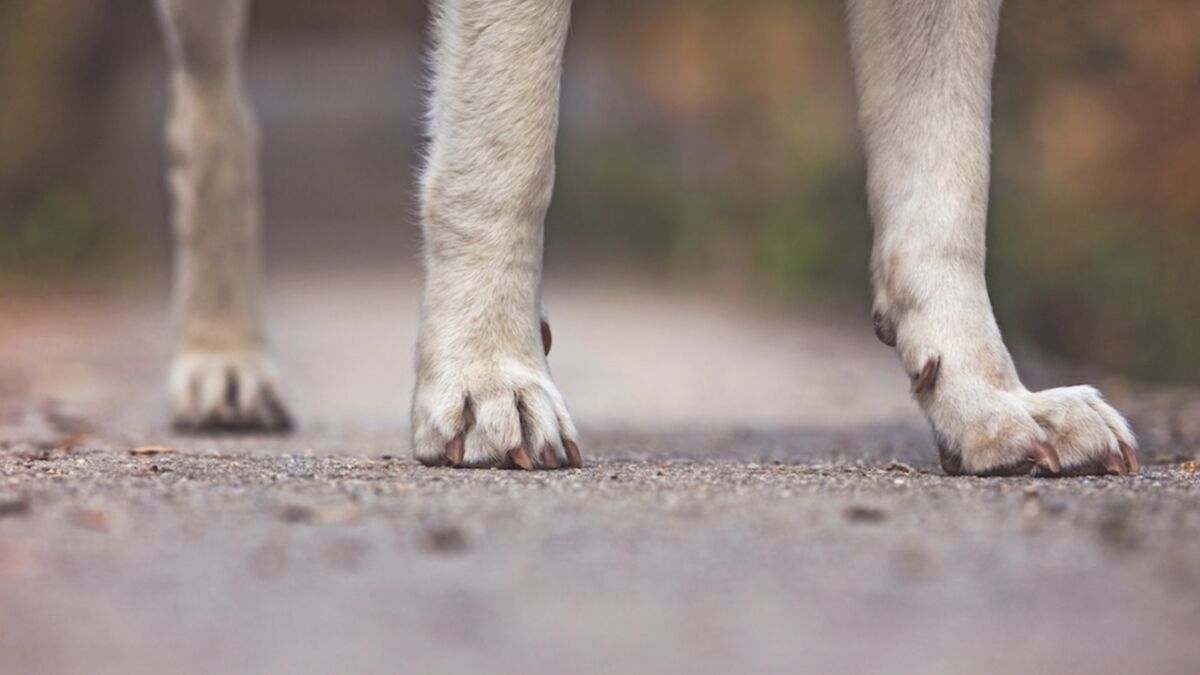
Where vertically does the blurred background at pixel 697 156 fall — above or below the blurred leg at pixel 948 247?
below

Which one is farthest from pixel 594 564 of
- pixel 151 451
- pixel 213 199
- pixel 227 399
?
pixel 213 199

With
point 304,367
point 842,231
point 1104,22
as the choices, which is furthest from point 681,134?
point 304,367

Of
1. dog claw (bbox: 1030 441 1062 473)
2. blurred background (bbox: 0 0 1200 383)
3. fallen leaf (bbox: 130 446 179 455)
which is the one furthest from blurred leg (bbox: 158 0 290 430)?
dog claw (bbox: 1030 441 1062 473)

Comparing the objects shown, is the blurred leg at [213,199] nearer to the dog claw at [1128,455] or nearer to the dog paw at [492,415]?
the dog paw at [492,415]

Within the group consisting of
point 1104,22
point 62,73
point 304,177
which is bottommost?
point 304,177

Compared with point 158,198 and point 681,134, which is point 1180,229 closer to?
point 681,134

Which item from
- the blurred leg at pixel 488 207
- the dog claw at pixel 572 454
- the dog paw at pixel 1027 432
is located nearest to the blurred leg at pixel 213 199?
the blurred leg at pixel 488 207
